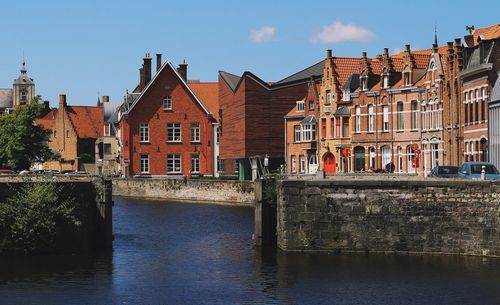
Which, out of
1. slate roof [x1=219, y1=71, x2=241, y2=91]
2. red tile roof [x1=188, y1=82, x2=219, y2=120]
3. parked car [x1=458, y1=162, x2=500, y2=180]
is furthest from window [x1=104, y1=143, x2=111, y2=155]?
parked car [x1=458, y1=162, x2=500, y2=180]

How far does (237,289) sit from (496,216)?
512 inches

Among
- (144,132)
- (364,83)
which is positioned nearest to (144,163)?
(144,132)

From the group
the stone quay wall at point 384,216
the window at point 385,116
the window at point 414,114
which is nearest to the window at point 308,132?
the window at point 385,116

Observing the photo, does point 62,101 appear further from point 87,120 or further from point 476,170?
point 476,170

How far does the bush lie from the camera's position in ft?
149

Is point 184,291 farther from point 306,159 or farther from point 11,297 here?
point 306,159

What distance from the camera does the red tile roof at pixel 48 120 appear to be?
169 m

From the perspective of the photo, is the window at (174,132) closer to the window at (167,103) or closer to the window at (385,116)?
the window at (167,103)

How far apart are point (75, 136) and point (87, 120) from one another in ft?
16.4

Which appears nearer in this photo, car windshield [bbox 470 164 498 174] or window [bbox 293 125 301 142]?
car windshield [bbox 470 164 498 174]

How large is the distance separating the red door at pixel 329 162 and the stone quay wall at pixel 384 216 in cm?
4814

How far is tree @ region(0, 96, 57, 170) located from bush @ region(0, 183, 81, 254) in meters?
68.3

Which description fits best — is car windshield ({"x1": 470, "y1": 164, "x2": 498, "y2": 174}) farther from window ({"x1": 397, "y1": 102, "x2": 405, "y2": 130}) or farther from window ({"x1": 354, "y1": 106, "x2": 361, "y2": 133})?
window ({"x1": 354, "y1": 106, "x2": 361, "y2": 133})

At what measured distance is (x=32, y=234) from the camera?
1817 inches
